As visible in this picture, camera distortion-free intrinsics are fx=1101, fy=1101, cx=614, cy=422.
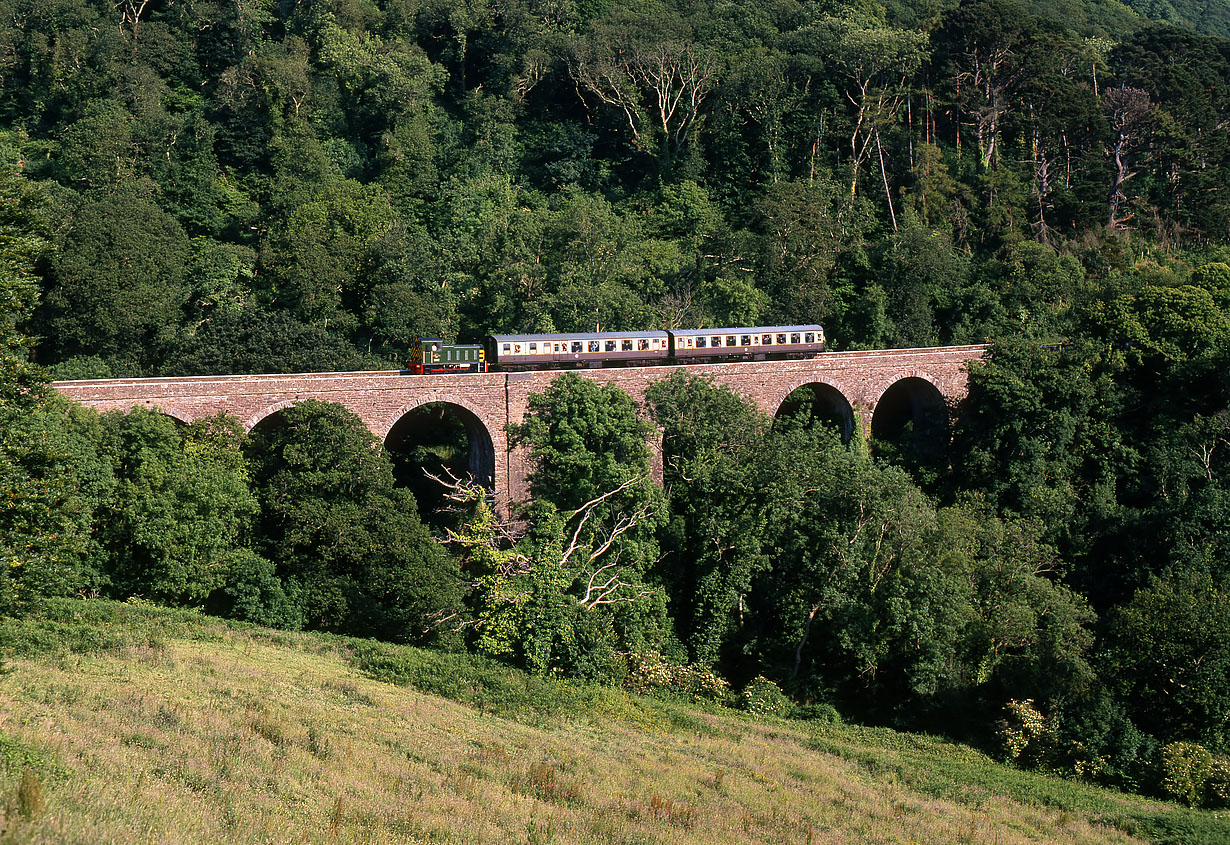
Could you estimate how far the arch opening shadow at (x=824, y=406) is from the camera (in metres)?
44.0

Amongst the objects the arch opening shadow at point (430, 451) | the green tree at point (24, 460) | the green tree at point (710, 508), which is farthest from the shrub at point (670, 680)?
the green tree at point (24, 460)

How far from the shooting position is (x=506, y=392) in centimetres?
3800

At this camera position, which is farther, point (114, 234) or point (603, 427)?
point (114, 234)

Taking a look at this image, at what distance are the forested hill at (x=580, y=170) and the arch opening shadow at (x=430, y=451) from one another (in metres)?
3.91

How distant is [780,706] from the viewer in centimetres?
3158

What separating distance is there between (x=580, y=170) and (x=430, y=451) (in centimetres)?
2149

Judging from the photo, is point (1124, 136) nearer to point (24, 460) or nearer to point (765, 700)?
point (765, 700)

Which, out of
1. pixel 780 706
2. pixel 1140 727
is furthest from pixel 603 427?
pixel 1140 727

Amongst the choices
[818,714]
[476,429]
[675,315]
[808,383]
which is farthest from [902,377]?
[476,429]

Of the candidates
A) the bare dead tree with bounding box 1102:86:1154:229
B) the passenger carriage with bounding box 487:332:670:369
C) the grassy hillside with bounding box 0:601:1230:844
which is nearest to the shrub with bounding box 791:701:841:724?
the grassy hillside with bounding box 0:601:1230:844

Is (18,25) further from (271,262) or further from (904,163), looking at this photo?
(904,163)

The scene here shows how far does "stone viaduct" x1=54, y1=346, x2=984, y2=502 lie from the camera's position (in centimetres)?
3409

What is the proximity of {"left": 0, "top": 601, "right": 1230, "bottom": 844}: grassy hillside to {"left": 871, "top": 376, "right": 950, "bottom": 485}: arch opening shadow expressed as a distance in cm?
1646

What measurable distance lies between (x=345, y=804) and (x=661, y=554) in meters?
20.1
